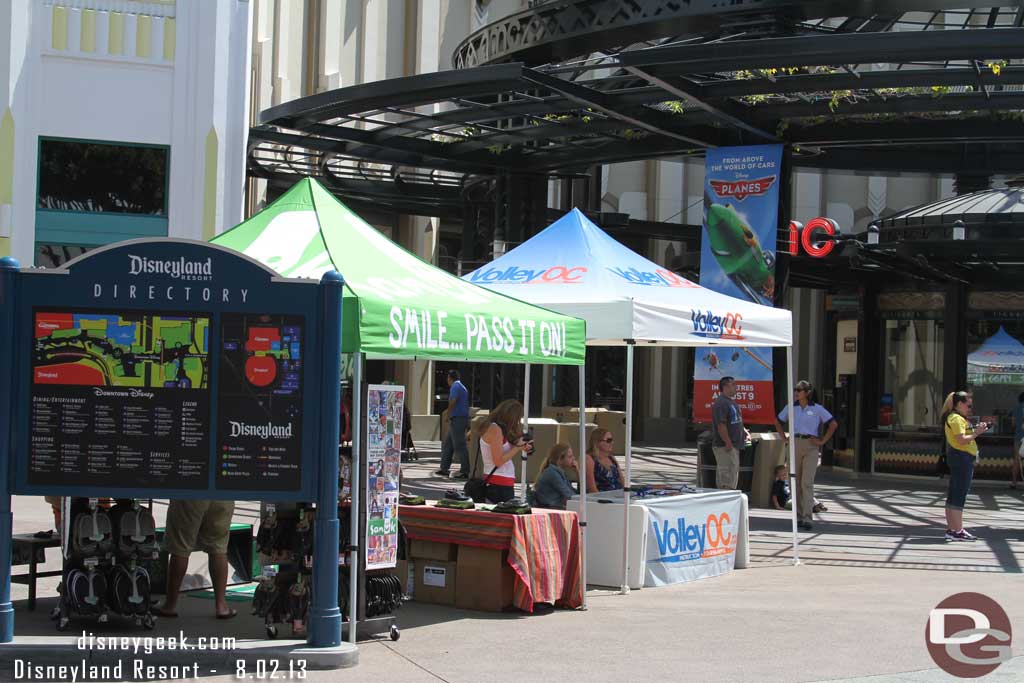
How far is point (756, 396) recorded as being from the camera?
1894 cm

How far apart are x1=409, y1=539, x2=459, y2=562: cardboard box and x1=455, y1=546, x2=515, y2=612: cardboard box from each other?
0.13 meters

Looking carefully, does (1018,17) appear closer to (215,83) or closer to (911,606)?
(911,606)

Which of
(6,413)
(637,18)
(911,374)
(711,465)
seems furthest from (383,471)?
(911,374)

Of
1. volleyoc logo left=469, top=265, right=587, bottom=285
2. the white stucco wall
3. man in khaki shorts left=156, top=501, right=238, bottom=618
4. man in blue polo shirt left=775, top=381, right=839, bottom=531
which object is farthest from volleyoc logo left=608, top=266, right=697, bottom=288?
the white stucco wall

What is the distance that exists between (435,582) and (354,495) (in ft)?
7.50

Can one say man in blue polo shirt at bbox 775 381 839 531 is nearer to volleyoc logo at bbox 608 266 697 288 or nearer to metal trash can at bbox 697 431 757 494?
metal trash can at bbox 697 431 757 494

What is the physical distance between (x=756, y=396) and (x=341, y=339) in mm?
11329

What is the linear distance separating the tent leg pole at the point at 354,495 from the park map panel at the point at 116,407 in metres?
0.93

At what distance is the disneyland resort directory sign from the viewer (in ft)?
27.5

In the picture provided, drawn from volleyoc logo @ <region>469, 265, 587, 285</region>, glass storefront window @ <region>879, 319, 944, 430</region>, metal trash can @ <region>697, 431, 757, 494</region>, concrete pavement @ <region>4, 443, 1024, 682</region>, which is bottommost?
concrete pavement @ <region>4, 443, 1024, 682</region>

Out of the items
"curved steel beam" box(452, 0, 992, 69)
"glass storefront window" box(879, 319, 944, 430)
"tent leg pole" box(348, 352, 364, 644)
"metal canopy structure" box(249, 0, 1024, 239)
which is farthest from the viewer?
"glass storefront window" box(879, 319, 944, 430)

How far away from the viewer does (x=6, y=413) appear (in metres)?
8.31

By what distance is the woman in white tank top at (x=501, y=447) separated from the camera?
1174 centimetres

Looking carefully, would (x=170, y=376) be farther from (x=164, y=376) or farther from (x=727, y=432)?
(x=727, y=432)
